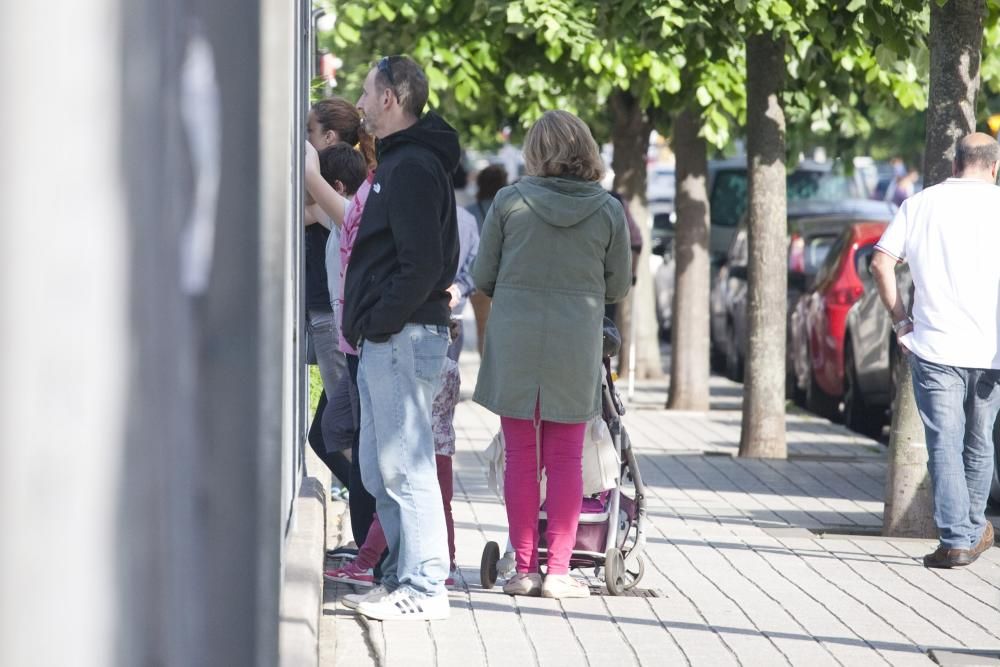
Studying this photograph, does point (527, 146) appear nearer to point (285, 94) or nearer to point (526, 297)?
point (526, 297)

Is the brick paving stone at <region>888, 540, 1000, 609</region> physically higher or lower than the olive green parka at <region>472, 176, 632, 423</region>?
lower

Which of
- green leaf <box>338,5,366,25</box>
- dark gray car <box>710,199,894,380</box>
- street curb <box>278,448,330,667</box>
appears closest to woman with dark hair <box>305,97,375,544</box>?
street curb <box>278,448,330,667</box>

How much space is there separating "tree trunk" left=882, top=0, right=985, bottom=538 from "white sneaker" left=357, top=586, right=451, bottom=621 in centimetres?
296

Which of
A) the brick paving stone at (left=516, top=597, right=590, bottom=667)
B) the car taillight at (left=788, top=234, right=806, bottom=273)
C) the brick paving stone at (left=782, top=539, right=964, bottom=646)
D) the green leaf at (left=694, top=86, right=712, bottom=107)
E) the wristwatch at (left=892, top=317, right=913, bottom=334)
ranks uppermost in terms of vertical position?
Result: the green leaf at (left=694, top=86, right=712, bottom=107)

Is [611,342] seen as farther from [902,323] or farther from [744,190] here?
[744,190]

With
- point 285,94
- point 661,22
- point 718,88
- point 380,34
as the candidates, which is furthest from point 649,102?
point 285,94

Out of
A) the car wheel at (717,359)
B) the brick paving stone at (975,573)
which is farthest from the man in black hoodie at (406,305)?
the car wheel at (717,359)

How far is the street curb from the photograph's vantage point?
342 centimetres

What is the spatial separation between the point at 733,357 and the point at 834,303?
14.5ft

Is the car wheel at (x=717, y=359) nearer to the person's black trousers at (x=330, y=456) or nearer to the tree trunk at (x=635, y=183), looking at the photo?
the tree trunk at (x=635, y=183)

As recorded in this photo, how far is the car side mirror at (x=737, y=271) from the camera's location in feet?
58.0

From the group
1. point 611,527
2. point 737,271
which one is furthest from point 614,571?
point 737,271

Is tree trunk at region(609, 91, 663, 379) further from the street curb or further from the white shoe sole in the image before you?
the street curb

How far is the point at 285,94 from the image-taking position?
179cm
